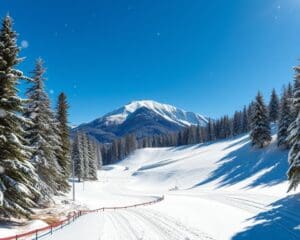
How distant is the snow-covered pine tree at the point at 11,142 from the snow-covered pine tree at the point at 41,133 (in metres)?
7.53

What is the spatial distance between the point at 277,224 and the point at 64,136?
112ft

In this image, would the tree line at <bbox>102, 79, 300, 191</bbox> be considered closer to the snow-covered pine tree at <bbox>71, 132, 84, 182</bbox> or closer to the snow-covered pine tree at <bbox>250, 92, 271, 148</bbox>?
the snow-covered pine tree at <bbox>250, 92, 271, 148</bbox>

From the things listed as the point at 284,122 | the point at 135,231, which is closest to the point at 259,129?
the point at 284,122

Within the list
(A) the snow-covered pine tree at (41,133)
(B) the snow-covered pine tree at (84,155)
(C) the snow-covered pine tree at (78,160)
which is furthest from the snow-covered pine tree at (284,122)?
(B) the snow-covered pine tree at (84,155)

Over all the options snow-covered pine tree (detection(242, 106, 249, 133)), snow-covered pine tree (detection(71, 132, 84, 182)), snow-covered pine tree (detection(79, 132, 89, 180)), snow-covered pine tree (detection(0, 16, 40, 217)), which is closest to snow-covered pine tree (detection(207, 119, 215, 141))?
snow-covered pine tree (detection(242, 106, 249, 133))

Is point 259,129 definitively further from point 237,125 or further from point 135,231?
point 237,125

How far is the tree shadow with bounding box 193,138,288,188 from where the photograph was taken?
1925 inches

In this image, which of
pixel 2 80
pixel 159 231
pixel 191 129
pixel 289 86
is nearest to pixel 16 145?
pixel 2 80

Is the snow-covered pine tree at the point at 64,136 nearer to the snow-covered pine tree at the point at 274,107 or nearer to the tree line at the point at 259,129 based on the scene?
the tree line at the point at 259,129

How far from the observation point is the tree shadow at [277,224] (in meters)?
17.6

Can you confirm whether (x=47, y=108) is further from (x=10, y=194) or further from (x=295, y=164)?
(x=295, y=164)

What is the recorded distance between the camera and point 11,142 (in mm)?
21750

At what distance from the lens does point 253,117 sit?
6366cm

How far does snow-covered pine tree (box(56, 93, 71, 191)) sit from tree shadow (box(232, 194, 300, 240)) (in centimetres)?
2637
